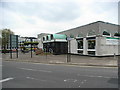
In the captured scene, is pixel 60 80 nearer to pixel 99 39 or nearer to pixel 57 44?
pixel 99 39

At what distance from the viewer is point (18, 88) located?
17.2ft

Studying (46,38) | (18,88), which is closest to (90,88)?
(18,88)

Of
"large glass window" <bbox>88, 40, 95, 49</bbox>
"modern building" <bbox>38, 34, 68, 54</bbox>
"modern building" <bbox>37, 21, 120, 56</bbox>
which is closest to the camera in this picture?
"modern building" <bbox>37, 21, 120, 56</bbox>

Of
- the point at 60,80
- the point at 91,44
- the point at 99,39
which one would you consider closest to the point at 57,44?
the point at 91,44

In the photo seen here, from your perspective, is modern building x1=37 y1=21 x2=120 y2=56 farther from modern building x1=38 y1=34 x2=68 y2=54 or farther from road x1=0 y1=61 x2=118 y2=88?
road x1=0 y1=61 x2=118 y2=88

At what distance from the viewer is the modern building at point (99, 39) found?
66.8 feet

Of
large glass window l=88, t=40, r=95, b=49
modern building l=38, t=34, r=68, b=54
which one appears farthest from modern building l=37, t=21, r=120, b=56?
modern building l=38, t=34, r=68, b=54

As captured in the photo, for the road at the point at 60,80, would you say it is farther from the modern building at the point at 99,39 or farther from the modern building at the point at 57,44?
the modern building at the point at 57,44

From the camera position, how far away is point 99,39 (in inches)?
798

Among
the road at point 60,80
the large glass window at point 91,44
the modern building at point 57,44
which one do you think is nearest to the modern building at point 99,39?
the large glass window at point 91,44

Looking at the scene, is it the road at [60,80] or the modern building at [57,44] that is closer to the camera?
the road at [60,80]

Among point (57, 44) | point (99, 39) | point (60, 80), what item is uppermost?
point (99, 39)

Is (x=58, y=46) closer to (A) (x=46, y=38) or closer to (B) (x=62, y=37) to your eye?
(B) (x=62, y=37)

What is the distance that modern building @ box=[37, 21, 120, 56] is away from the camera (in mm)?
20375
